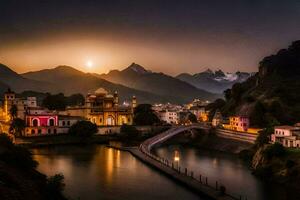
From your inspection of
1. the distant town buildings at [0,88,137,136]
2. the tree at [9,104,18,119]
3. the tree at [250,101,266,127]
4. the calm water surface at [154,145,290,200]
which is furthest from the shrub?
the tree at [9,104,18,119]

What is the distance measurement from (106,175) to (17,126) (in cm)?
2286

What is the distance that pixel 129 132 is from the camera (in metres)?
56.2

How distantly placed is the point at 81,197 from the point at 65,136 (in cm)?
2911

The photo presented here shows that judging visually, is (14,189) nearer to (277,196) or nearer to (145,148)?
(277,196)

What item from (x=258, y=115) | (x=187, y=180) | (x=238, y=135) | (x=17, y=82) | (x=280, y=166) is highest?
(x=17, y=82)

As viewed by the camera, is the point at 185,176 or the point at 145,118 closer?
the point at 185,176

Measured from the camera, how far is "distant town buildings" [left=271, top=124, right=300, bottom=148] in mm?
34422

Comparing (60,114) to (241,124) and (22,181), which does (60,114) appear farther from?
(22,181)

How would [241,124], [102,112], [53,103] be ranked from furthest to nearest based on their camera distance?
1. [53,103]
2. [102,112]
3. [241,124]

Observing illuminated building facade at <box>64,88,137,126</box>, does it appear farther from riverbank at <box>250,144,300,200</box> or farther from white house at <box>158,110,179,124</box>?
riverbank at <box>250,144,300,200</box>

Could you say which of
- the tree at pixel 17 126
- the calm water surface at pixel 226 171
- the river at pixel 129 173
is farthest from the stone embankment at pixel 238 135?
the tree at pixel 17 126

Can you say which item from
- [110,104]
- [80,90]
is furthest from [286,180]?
[80,90]

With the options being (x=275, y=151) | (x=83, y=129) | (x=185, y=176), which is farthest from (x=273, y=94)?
(x=185, y=176)

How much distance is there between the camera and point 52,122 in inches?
2216
